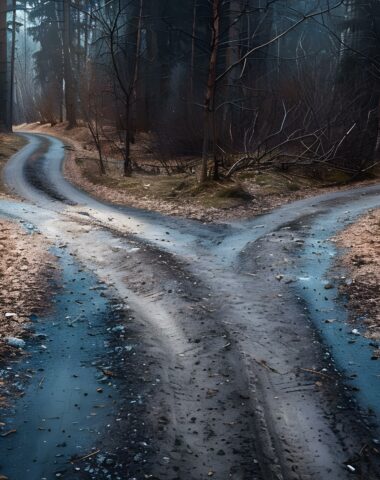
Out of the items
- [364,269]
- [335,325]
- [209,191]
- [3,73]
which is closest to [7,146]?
[3,73]

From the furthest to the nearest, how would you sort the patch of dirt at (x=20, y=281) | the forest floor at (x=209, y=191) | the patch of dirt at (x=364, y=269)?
the forest floor at (x=209, y=191), the patch of dirt at (x=364, y=269), the patch of dirt at (x=20, y=281)

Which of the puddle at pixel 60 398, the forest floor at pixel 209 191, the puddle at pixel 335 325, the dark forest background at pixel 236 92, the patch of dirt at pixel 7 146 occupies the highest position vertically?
the dark forest background at pixel 236 92

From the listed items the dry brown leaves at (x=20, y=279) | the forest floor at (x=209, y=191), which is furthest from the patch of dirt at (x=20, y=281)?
the forest floor at (x=209, y=191)

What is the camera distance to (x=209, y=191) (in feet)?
48.9

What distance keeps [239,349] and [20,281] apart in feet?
12.5

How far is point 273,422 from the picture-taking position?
4.33m

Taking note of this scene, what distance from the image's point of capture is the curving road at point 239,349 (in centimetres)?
393

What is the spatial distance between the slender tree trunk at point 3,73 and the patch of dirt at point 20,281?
26.7m

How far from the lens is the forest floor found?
1343 centimetres

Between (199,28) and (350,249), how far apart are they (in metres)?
27.7

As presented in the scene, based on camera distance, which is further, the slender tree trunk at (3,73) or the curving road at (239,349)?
the slender tree trunk at (3,73)

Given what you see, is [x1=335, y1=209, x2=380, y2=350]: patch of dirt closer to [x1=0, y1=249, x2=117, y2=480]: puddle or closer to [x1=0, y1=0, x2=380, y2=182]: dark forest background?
[x1=0, y1=249, x2=117, y2=480]: puddle

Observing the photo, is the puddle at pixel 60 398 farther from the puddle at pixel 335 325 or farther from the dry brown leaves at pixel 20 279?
the puddle at pixel 335 325

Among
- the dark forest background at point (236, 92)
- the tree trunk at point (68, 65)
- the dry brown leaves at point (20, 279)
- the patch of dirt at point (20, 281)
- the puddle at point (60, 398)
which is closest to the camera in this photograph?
the puddle at point (60, 398)
